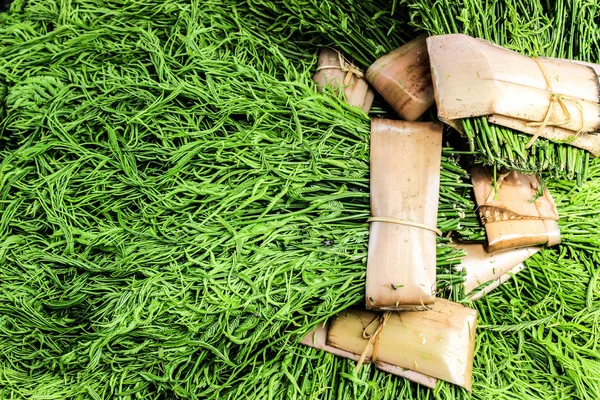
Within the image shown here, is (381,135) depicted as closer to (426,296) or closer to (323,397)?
(426,296)

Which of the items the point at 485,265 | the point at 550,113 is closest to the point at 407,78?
the point at 550,113

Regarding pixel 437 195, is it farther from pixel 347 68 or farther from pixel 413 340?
pixel 347 68

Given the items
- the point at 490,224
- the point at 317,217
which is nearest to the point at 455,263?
the point at 490,224

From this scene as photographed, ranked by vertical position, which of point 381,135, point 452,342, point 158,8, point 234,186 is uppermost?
point 158,8

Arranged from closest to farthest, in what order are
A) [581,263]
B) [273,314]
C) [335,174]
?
1. [273,314]
2. [335,174]
3. [581,263]

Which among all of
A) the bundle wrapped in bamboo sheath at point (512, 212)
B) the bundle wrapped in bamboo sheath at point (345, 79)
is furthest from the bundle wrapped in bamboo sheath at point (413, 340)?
the bundle wrapped in bamboo sheath at point (345, 79)

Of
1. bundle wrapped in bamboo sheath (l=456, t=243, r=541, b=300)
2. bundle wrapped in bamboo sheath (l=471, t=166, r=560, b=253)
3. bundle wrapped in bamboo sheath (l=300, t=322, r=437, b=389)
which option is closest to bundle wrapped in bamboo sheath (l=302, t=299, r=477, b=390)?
bundle wrapped in bamboo sheath (l=300, t=322, r=437, b=389)

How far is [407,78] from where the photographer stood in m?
1.66

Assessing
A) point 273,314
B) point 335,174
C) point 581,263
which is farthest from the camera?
point 581,263

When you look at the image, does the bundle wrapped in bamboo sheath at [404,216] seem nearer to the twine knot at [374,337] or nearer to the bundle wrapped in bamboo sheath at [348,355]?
the twine knot at [374,337]

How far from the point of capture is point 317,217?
157 cm

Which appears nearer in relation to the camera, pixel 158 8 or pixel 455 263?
pixel 455 263

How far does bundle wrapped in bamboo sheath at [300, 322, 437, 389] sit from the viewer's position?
5.06 ft

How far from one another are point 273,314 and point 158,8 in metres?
1.10
